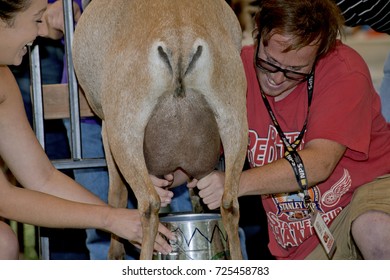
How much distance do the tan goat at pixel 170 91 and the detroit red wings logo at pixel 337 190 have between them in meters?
0.58

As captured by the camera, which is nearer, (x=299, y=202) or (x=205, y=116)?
(x=205, y=116)

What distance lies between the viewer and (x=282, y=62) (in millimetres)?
2885

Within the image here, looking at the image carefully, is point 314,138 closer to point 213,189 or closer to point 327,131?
point 327,131

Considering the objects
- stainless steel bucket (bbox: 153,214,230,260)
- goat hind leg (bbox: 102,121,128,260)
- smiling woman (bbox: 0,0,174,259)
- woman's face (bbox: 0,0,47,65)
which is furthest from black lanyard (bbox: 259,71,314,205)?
woman's face (bbox: 0,0,47,65)

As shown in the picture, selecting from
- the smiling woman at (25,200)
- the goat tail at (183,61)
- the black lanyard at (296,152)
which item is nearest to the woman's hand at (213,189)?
the smiling woman at (25,200)

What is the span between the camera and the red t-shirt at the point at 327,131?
114 inches

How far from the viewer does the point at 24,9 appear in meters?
2.55

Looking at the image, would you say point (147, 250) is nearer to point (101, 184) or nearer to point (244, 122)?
point (244, 122)

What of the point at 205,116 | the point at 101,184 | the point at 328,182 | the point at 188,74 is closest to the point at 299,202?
the point at 328,182

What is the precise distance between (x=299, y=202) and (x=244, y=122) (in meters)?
0.63

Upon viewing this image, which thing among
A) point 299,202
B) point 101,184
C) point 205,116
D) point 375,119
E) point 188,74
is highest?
point 188,74
